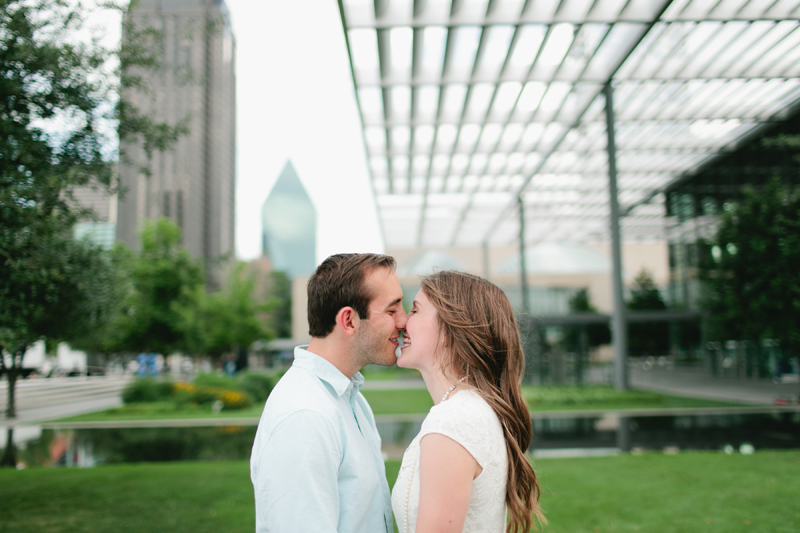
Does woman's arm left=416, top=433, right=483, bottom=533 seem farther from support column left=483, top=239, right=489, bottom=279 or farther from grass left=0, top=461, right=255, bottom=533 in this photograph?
support column left=483, top=239, right=489, bottom=279

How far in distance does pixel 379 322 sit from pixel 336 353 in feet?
0.71

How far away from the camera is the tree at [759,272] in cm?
1532

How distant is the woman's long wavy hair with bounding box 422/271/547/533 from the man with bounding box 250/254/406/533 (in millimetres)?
228

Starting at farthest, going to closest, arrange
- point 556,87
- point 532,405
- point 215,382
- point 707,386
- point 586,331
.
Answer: point 586,331 → point 707,386 → point 215,382 → point 556,87 → point 532,405

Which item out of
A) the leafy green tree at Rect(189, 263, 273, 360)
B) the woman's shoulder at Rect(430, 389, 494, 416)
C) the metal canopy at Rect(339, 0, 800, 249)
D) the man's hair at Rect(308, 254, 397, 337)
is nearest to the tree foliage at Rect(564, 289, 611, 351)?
the metal canopy at Rect(339, 0, 800, 249)

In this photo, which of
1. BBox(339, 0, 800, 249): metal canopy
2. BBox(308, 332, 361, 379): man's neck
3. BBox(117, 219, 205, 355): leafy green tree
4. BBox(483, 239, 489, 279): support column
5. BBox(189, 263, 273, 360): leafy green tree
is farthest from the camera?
BBox(483, 239, 489, 279): support column

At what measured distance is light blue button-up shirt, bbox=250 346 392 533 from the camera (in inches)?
66.3

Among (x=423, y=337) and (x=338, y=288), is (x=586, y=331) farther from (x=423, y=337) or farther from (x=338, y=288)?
(x=338, y=288)

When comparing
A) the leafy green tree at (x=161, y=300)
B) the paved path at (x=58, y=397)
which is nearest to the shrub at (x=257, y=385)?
the paved path at (x=58, y=397)

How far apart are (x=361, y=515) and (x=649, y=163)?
2705cm

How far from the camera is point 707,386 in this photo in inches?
942

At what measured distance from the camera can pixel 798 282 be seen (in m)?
14.9

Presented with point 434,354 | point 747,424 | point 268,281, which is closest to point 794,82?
point 747,424

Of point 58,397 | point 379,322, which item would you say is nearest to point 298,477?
point 379,322
